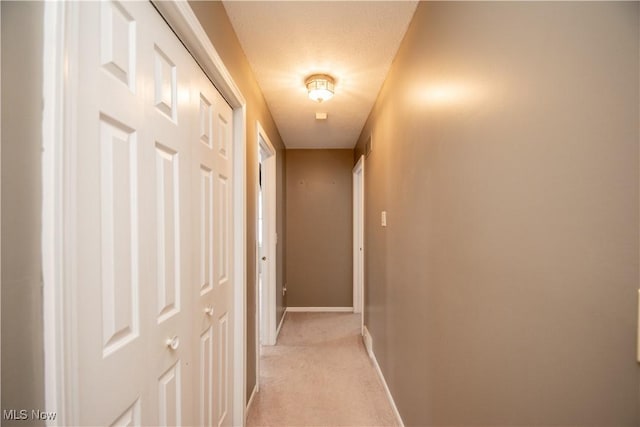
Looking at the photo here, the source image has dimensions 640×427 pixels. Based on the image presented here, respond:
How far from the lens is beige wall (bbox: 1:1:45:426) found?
1.64 feet

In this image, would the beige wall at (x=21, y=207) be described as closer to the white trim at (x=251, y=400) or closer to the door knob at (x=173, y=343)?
the door knob at (x=173, y=343)

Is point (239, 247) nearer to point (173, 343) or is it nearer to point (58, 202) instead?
point (173, 343)

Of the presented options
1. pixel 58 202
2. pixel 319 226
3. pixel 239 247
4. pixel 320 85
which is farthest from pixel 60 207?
pixel 319 226

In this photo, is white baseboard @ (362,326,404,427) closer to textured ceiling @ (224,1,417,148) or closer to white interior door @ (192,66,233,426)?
white interior door @ (192,66,233,426)

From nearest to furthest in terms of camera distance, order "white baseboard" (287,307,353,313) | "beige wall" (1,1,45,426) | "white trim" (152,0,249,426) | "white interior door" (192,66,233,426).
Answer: "beige wall" (1,1,45,426)
"white interior door" (192,66,233,426)
"white trim" (152,0,249,426)
"white baseboard" (287,307,353,313)

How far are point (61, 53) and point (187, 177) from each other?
22.4 inches

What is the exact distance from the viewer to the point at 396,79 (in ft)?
5.90

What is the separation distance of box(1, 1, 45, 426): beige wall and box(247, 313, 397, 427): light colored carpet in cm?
168

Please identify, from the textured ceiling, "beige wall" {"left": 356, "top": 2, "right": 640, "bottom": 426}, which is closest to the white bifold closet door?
the textured ceiling

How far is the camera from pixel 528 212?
27.5 inches

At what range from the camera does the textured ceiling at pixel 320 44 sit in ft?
4.59

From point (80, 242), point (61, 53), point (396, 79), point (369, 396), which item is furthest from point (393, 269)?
point (61, 53)

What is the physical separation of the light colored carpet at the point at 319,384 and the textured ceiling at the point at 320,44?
7.66 ft

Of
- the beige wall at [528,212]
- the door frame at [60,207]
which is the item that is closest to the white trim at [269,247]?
the beige wall at [528,212]
